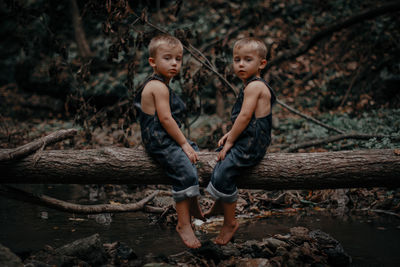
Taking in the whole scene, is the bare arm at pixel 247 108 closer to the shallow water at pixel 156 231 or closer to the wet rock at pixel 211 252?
the wet rock at pixel 211 252

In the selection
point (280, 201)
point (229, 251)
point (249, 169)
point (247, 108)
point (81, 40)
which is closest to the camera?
point (247, 108)

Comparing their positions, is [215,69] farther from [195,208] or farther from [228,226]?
[228,226]

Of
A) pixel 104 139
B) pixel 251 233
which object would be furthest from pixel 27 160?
pixel 104 139

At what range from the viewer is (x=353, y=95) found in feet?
31.7

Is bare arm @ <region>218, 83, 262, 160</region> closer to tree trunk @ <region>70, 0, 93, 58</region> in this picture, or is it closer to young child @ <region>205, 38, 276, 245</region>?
young child @ <region>205, 38, 276, 245</region>

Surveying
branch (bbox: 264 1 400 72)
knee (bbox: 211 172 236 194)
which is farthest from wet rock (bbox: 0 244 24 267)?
branch (bbox: 264 1 400 72)

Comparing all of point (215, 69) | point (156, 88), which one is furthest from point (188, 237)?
point (215, 69)

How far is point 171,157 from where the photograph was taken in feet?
10.6

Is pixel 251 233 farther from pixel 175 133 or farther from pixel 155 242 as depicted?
pixel 175 133

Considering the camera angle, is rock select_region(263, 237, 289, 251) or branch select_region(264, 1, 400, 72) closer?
rock select_region(263, 237, 289, 251)

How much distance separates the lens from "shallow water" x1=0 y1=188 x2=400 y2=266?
145 inches

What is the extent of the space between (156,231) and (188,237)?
46.4 inches

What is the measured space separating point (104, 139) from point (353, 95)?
20.9ft

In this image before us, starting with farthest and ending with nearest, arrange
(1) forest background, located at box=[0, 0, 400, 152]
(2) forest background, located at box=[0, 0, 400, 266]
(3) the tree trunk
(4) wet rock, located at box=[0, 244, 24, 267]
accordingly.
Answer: (3) the tree trunk → (1) forest background, located at box=[0, 0, 400, 152] → (2) forest background, located at box=[0, 0, 400, 266] → (4) wet rock, located at box=[0, 244, 24, 267]
